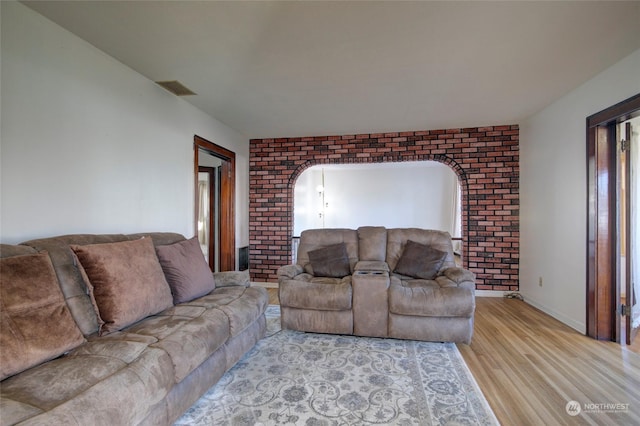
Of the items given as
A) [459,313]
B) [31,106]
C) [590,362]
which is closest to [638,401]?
[590,362]

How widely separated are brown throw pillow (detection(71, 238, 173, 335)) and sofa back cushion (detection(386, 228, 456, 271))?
2.28m

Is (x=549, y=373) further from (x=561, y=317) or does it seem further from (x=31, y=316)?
(x=31, y=316)

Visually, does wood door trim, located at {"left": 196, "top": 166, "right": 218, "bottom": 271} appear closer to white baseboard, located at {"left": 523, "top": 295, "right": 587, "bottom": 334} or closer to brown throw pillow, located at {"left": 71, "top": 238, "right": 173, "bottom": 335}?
brown throw pillow, located at {"left": 71, "top": 238, "right": 173, "bottom": 335}

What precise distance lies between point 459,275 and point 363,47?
2122 millimetres

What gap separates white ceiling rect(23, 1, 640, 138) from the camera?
1.77m

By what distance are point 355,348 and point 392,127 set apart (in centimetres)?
300

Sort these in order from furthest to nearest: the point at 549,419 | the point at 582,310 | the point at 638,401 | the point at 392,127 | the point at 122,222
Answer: the point at 392,127
the point at 582,310
the point at 122,222
the point at 638,401
the point at 549,419

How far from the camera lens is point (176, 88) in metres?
2.89

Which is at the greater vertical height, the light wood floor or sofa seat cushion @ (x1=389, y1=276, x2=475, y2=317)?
sofa seat cushion @ (x1=389, y1=276, x2=475, y2=317)

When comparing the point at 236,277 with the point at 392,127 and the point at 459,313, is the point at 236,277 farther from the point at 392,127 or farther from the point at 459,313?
the point at 392,127

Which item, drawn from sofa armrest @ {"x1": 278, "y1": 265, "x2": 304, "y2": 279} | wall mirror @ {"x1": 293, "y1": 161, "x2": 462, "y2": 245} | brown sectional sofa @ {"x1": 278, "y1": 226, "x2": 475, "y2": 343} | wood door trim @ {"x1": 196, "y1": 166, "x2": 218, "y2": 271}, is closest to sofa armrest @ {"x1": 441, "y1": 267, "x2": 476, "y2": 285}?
brown sectional sofa @ {"x1": 278, "y1": 226, "x2": 475, "y2": 343}

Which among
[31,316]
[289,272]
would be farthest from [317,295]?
[31,316]

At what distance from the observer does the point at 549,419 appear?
1.60 meters

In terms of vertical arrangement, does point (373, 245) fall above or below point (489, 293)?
above
